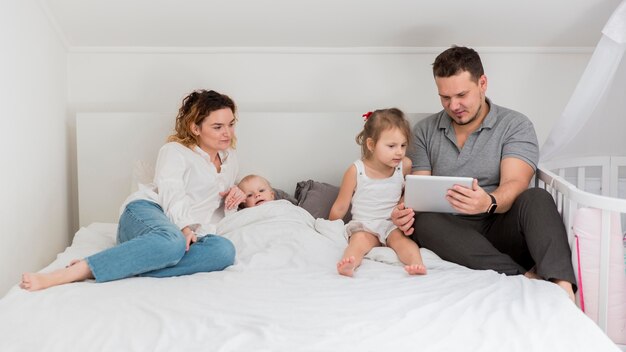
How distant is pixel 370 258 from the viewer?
224 cm

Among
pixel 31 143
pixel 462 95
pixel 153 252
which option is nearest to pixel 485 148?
pixel 462 95

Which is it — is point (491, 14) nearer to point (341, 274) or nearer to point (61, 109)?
point (341, 274)

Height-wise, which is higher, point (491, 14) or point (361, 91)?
point (491, 14)

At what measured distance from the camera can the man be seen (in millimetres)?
2057

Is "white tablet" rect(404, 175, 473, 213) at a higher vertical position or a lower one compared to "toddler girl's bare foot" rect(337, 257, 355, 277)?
higher

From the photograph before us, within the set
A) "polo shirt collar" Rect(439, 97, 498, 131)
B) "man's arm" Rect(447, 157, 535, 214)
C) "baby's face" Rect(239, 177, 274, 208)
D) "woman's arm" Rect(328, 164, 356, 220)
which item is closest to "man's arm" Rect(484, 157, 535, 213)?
"man's arm" Rect(447, 157, 535, 214)

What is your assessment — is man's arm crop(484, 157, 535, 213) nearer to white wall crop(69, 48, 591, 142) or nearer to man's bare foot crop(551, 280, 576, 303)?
man's bare foot crop(551, 280, 576, 303)

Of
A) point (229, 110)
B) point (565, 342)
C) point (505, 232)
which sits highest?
point (229, 110)

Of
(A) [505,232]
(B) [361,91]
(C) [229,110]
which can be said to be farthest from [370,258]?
(B) [361,91]

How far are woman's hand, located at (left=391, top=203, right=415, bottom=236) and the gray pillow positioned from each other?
0.40m

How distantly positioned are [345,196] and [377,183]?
0.13 metres

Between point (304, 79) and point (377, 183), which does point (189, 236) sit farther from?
point (304, 79)

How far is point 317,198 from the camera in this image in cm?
268

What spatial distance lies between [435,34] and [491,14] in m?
0.25
